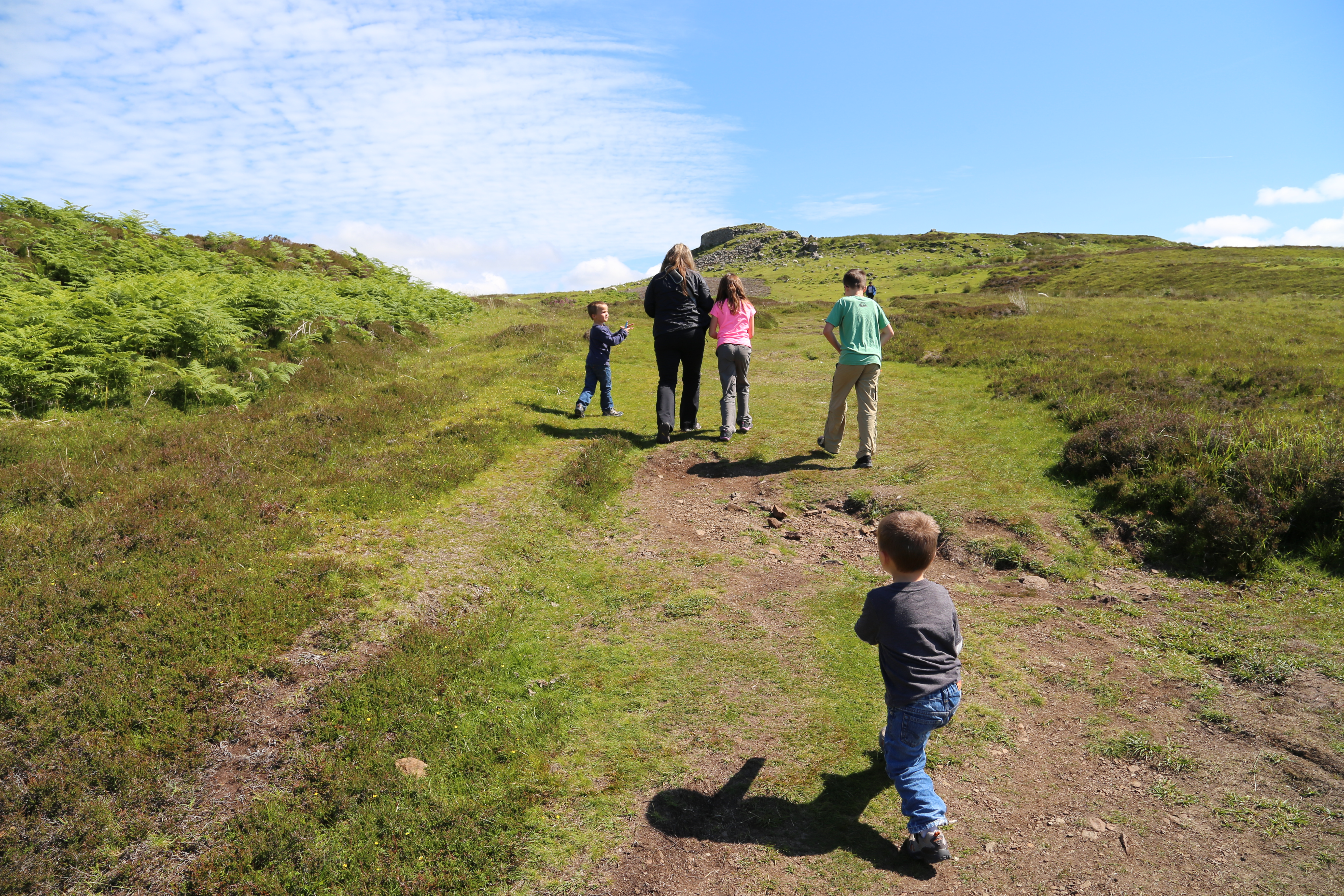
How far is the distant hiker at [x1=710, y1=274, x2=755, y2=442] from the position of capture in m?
10.7

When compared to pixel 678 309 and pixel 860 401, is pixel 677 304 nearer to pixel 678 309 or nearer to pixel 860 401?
pixel 678 309

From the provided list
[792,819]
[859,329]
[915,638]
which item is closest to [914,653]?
[915,638]

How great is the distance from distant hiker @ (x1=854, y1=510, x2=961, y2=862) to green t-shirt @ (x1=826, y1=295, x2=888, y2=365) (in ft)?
19.6

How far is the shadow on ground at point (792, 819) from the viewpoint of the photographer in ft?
13.0

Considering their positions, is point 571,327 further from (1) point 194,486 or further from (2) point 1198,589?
(2) point 1198,589

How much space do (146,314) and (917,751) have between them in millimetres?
14276

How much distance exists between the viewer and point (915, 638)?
402 centimetres

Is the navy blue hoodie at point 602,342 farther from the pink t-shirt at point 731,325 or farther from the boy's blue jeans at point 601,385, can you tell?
the pink t-shirt at point 731,325

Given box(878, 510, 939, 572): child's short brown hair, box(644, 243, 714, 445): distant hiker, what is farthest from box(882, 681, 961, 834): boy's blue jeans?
box(644, 243, 714, 445): distant hiker

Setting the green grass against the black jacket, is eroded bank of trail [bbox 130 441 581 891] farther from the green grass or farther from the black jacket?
the black jacket

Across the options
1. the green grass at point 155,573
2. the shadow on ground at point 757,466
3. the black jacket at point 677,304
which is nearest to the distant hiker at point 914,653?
the green grass at point 155,573

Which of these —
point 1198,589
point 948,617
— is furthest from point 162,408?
point 1198,589

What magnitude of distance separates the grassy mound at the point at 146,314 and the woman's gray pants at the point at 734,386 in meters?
8.39

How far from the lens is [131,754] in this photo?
4258 mm
